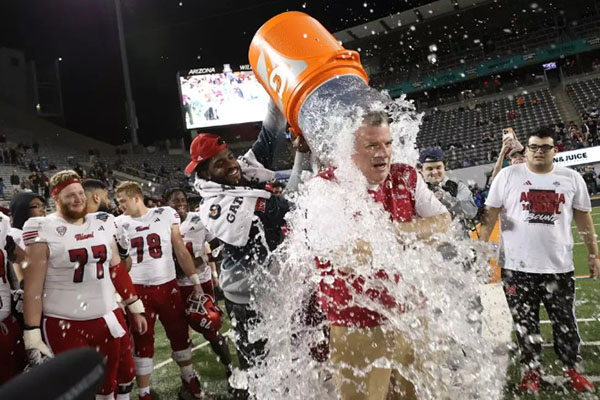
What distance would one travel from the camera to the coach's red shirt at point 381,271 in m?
1.98

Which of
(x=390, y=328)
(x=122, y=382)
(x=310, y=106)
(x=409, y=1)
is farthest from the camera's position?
(x=409, y=1)

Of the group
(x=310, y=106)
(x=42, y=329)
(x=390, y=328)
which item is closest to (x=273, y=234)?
(x=310, y=106)

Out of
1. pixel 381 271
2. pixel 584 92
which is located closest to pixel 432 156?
pixel 381 271

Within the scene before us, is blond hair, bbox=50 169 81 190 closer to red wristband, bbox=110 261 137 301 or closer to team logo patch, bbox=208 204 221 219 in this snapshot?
red wristband, bbox=110 261 137 301

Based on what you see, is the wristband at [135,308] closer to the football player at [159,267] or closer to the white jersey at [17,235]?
the football player at [159,267]

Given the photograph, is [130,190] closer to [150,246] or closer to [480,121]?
[150,246]

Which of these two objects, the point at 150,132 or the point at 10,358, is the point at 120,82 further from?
the point at 10,358

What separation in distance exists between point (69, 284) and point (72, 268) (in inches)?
4.2

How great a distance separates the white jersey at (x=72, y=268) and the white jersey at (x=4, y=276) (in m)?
0.42

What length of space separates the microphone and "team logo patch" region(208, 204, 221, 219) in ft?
6.98

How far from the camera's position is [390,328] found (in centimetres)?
201

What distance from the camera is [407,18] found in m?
31.5

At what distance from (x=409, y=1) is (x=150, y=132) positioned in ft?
63.4

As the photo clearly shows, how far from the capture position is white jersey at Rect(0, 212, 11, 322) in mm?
3434
